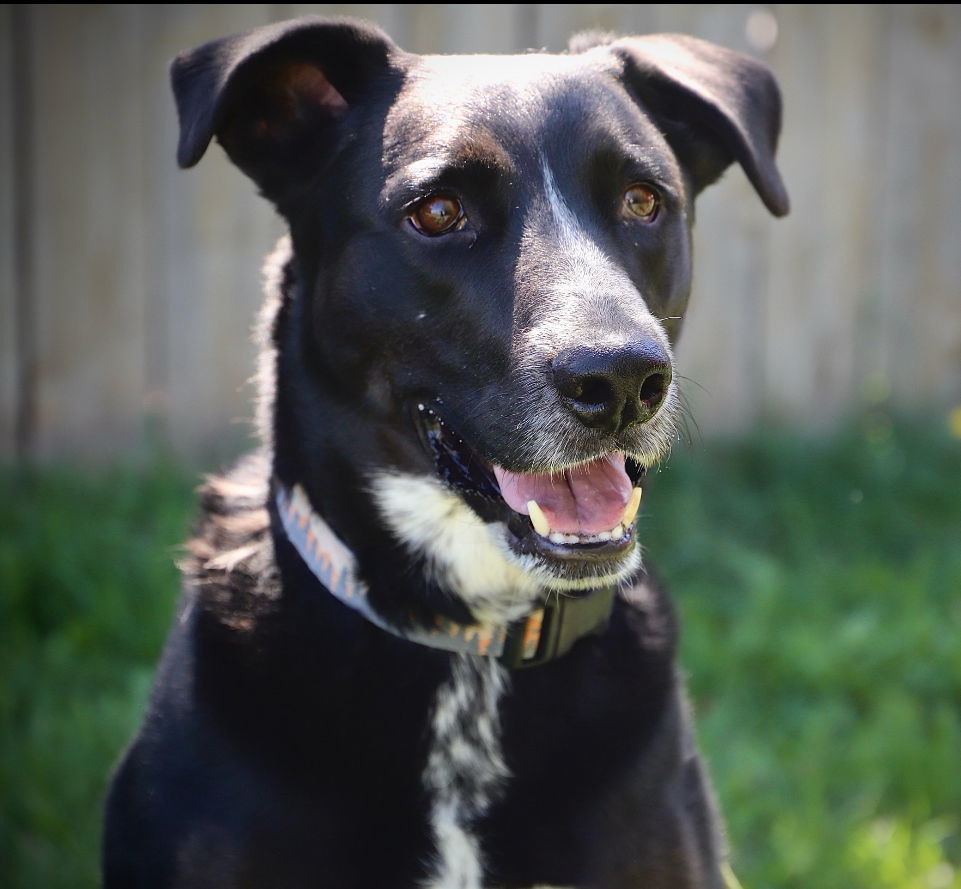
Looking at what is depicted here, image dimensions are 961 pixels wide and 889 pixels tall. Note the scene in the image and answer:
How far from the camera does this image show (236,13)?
196 inches

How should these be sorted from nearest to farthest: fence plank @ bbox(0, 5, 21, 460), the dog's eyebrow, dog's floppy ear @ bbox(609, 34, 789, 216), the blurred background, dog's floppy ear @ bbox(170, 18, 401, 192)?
1. the dog's eyebrow
2. dog's floppy ear @ bbox(170, 18, 401, 192)
3. dog's floppy ear @ bbox(609, 34, 789, 216)
4. the blurred background
5. fence plank @ bbox(0, 5, 21, 460)

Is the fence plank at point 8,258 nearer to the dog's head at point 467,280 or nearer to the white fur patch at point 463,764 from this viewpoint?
the dog's head at point 467,280

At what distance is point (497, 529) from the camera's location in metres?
2.31

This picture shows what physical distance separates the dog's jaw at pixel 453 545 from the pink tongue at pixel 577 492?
12 cm

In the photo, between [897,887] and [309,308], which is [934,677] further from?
[309,308]

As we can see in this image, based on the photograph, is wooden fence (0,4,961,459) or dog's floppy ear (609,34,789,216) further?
wooden fence (0,4,961,459)

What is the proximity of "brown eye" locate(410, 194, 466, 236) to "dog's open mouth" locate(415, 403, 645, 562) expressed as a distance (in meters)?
0.32

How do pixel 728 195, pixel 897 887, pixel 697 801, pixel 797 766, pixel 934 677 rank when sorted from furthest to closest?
pixel 728 195
pixel 934 677
pixel 797 766
pixel 897 887
pixel 697 801

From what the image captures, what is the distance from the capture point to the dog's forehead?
2.32m

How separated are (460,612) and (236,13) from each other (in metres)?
3.35

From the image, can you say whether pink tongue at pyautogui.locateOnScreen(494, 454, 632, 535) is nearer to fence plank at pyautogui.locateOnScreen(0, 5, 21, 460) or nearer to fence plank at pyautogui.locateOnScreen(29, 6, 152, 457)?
fence plank at pyautogui.locateOnScreen(29, 6, 152, 457)

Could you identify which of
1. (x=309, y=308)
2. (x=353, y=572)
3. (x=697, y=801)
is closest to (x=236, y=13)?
(x=309, y=308)

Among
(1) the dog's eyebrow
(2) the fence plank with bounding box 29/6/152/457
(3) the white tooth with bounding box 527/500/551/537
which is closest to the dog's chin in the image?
(3) the white tooth with bounding box 527/500/551/537

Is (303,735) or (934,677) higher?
(303,735)
